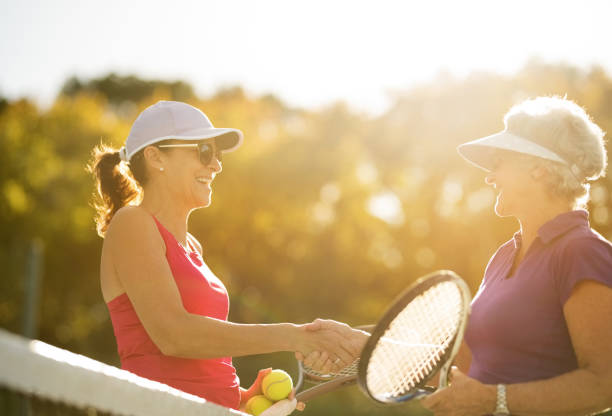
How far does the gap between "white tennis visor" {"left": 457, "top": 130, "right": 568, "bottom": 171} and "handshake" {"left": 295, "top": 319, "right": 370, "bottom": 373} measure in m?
0.93

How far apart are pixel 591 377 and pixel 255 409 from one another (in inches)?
59.8

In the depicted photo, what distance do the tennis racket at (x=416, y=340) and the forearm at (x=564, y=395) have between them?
265 mm

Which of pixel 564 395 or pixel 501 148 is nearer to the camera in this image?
pixel 564 395

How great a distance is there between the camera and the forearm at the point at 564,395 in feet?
8.33

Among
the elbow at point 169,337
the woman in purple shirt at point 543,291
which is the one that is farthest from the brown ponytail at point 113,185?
the woman in purple shirt at point 543,291

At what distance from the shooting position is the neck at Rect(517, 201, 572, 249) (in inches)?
115

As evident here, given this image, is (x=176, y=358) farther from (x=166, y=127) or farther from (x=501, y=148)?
(x=501, y=148)

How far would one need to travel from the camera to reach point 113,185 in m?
3.57

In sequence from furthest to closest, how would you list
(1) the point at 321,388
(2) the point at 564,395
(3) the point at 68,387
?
(1) the point at 321,388 < (2) the point at 564,395 < (3) the point at 68,387

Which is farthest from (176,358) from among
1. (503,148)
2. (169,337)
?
(503,148)

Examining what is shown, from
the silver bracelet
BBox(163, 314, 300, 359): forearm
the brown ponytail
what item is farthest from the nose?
the silver bracelet

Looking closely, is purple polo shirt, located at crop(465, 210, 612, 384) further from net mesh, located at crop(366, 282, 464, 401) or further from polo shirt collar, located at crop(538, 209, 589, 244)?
net mesh, located at crop(366, 282, 464, 401)

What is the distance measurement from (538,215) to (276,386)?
4.59 feet

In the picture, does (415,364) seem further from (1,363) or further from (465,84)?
(465,84)
